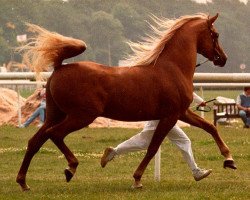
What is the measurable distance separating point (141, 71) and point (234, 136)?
10.6 meters

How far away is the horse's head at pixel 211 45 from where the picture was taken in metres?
10.5

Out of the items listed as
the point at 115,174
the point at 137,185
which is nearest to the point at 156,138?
the point at 137,185

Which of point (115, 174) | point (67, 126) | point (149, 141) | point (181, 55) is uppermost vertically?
point (181, 55)

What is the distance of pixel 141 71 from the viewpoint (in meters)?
9.91

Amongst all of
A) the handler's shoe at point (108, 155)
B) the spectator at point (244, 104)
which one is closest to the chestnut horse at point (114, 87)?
the handler's shoe at point (108, 155)

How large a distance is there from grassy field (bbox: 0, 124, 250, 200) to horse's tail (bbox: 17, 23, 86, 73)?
1.22 metres

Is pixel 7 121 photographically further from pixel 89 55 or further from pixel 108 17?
pixel 108 17

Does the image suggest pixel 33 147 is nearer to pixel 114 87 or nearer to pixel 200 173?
pixel 114 87

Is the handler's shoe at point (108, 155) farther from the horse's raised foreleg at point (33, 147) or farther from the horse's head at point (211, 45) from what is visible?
the horse's head at point (211, 45)

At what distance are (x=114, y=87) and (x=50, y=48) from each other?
28.7 inches

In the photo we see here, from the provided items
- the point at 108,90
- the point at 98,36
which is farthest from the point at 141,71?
the point at 98,36

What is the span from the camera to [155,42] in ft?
33.7

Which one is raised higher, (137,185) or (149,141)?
(149,141)

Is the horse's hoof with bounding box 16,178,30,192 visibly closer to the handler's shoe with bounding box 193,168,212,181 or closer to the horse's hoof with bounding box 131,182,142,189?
the horse's hoof with bounding box 131,182,142,189
